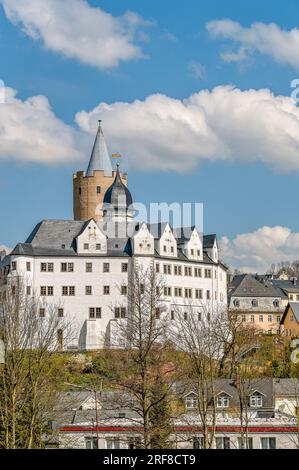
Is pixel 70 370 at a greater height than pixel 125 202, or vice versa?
pixel 125 202

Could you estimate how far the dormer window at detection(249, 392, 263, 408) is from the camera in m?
61.7

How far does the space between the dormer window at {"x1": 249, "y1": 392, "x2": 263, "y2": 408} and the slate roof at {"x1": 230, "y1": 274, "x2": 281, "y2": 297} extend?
5763cm

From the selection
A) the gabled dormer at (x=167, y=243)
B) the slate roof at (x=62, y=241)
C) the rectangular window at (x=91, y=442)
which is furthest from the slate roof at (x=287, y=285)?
the rectangular window at (x=91, y=442)

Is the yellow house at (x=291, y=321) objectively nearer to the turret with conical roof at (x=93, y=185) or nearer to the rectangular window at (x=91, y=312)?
the rectangular window at (x=91, y=312)

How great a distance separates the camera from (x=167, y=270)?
308 ft

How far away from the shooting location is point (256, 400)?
61.9 meters

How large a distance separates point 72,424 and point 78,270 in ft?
133

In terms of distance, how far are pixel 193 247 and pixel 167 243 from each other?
13.0 ft

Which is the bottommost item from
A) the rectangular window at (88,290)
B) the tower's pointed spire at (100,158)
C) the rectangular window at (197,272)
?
the rectangular window at (88,290)

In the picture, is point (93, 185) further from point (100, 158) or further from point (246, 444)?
point (246, 444)

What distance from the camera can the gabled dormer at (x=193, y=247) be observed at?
96.9 meters

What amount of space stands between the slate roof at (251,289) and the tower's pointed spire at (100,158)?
2497 cm

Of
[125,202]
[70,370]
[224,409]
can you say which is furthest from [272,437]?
[125,202]

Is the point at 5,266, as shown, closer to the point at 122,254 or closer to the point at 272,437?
the point at 122,254
